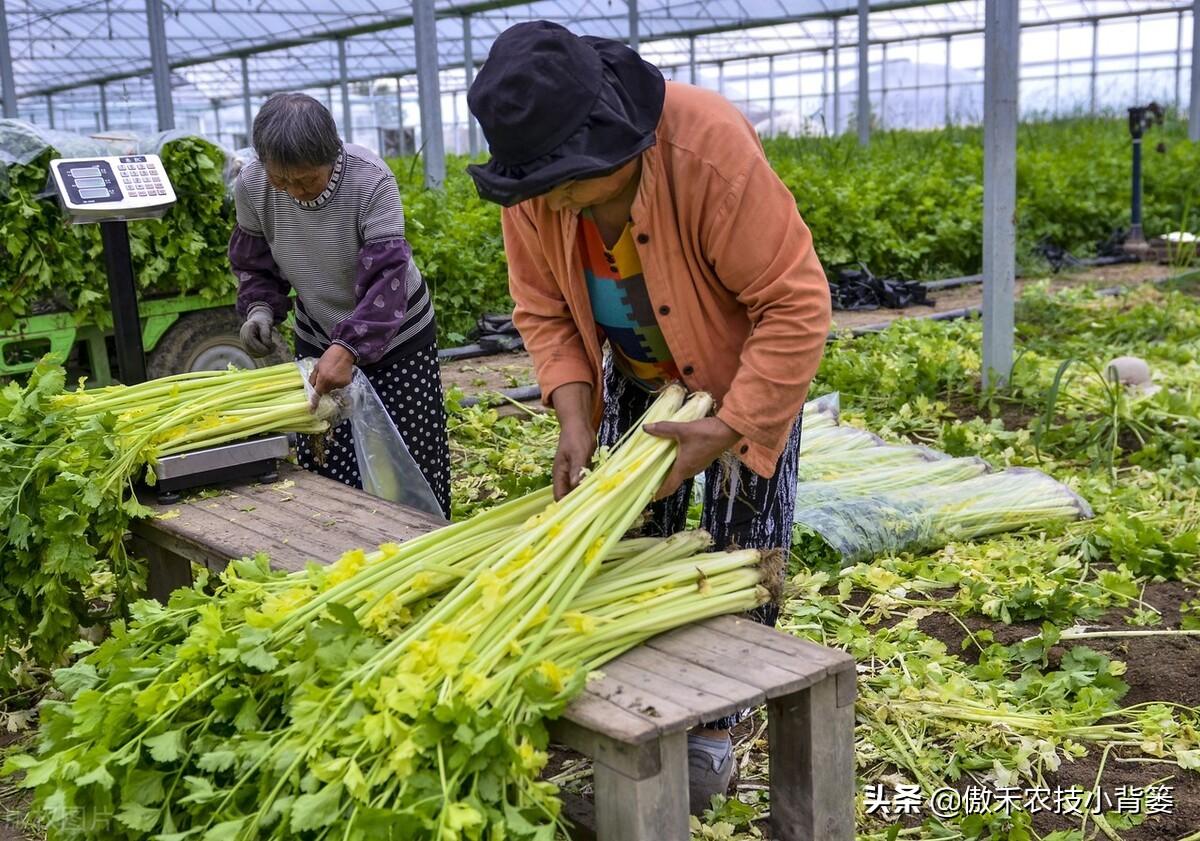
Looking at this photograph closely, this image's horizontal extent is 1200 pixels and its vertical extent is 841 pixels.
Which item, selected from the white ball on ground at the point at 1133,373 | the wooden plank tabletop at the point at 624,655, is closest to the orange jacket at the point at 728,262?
the wooden plank tabletop at the point at 624,655

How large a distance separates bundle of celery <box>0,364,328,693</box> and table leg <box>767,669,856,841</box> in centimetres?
175

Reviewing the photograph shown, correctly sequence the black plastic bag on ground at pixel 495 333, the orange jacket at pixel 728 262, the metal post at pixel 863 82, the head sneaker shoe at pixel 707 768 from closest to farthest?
1. the orange jacket at pixel 728 262
2. the head sneaker shoe at pixel 707 768
3. the black plastic bag on ground at pixel 495 333
4. the metal post at pixel 863 82

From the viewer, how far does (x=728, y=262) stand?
2246 mm

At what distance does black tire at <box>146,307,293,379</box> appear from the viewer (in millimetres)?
6105

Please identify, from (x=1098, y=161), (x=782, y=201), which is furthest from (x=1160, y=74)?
(x=782, y=201)

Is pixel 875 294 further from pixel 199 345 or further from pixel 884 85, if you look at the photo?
pixel 884 85

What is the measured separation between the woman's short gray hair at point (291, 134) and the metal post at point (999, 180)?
3916 mm

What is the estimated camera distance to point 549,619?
1.94 meters

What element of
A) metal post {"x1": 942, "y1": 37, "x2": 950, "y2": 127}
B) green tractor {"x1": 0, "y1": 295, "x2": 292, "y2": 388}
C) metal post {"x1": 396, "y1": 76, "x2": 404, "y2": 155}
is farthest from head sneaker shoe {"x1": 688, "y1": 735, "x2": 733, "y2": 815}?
metal post {"x1": 942, "y1": 37, "x2": 950, "y2": 127}

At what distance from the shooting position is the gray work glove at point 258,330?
3.61 metres

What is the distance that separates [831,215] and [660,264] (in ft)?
27.7

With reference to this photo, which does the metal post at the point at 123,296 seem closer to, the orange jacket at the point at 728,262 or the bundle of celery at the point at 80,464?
the bundle of celery at the point at 80,464

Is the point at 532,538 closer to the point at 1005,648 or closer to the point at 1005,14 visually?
the point at 1005,648

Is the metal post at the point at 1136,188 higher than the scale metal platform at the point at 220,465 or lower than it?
higher
